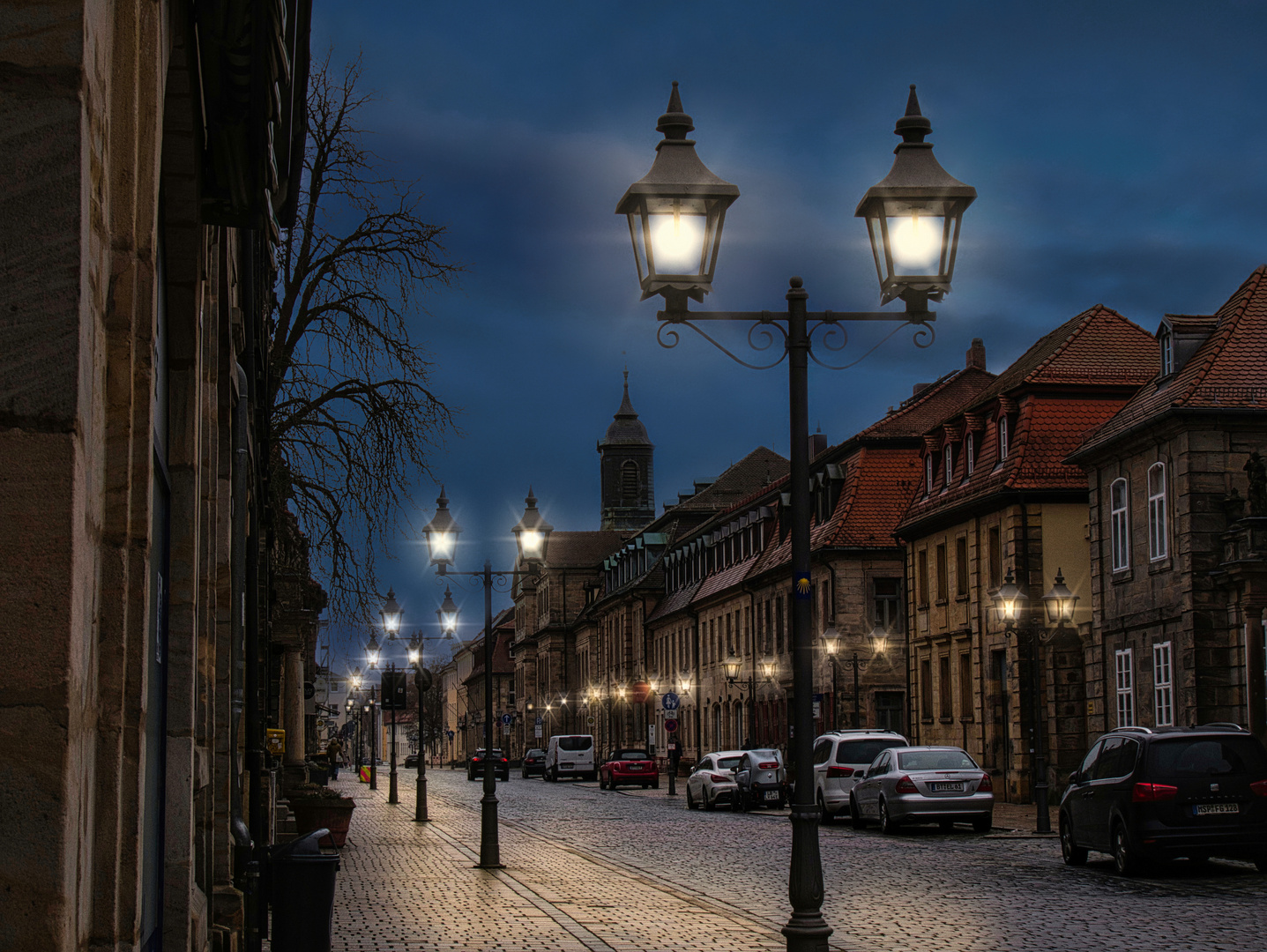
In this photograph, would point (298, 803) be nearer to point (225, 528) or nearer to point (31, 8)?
point (225, 528)

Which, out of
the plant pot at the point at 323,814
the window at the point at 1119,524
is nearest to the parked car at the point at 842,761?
the window at the point at 1119,524

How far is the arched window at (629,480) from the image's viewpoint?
5389 inches

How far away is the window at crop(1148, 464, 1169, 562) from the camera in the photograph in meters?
33.1

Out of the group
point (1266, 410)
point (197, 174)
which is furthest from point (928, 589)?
point (197, 174)

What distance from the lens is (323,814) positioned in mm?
24047

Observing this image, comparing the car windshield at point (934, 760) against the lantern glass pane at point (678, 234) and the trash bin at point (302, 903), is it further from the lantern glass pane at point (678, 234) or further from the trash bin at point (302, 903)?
the lantern glass pane at point (678, 234)

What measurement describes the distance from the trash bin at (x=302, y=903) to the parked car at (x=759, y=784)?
98.3ft

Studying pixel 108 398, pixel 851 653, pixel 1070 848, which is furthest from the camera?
pixel 851 653

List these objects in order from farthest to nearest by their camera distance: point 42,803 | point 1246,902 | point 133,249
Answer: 1. point 1246,902
2. point 133,249
3. point 42,803

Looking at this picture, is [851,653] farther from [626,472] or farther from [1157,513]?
[626,472]

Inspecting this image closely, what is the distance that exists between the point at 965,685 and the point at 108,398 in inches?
1626

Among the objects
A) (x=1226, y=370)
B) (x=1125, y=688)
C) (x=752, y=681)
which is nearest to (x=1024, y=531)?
(x=1125, y=688)

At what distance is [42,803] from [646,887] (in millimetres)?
15699

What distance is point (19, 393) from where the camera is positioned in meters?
3.83
